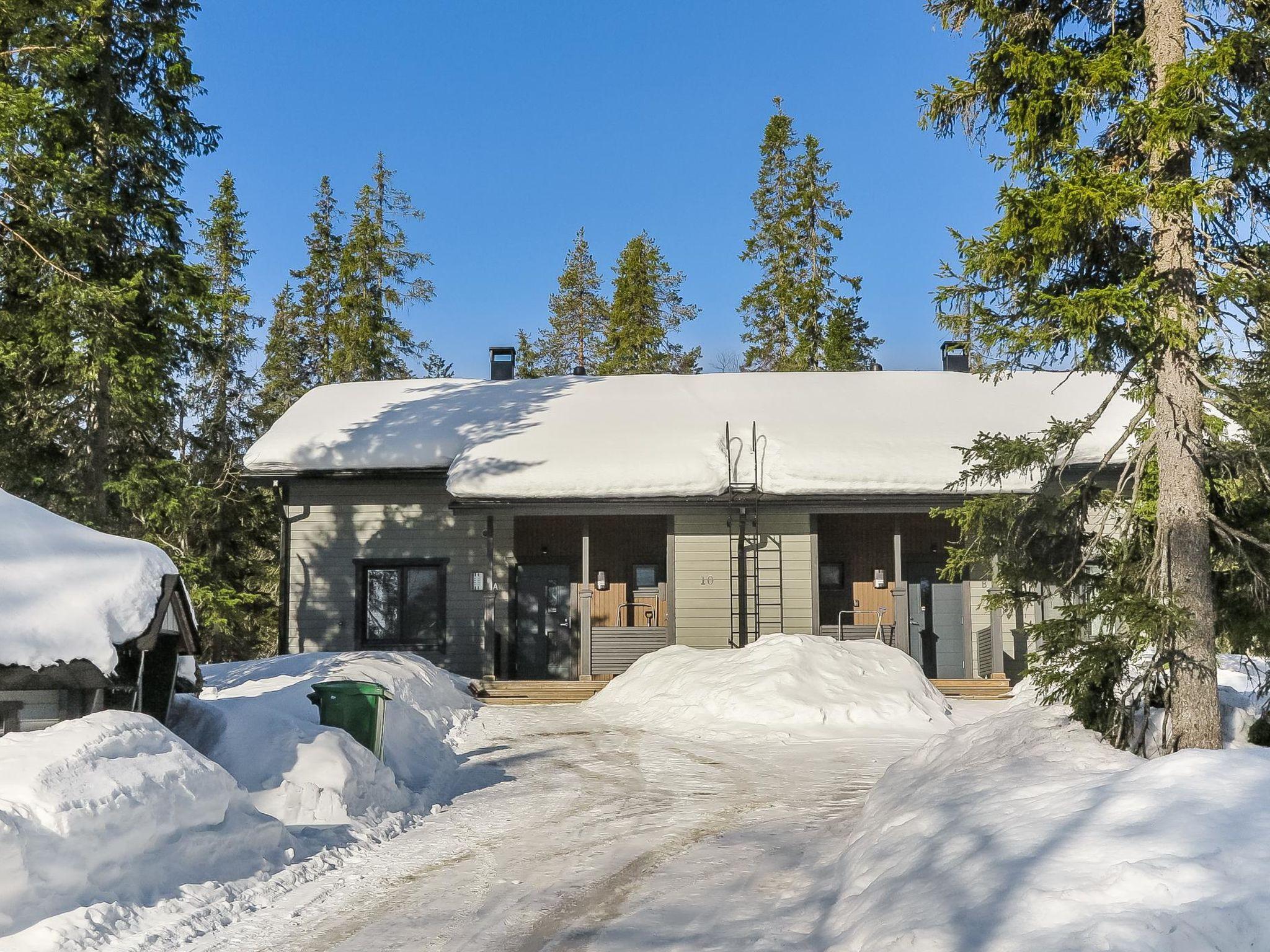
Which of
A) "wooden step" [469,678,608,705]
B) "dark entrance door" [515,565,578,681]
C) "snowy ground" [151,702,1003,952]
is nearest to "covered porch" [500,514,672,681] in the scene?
"dark entrance door" [515,565,578,681]

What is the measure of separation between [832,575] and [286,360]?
22096 millimetres

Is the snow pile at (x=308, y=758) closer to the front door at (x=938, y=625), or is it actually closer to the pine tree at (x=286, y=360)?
the front door at (x=938, y=625)

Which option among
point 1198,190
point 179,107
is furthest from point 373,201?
point 1198,190

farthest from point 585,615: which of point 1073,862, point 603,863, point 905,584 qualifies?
point 1073,862

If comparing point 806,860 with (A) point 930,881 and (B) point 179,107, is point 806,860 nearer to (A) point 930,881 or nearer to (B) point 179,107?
(A) point 930,881

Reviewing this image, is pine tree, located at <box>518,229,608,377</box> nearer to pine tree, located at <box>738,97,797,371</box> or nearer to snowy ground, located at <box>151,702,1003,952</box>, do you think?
pine tree, located at <box>738,97,797,371</box>

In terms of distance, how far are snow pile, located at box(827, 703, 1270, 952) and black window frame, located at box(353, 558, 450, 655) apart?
14.7 m

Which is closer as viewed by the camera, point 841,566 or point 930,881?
point 930,881

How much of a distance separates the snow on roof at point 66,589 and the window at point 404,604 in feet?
41.3

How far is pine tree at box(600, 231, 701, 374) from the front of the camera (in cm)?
4169

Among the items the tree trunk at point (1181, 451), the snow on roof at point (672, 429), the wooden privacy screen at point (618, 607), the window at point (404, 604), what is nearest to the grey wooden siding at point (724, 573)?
the snow on roof at point (672, 429)

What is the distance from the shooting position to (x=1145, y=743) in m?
7.75

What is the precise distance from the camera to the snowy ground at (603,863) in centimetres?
590

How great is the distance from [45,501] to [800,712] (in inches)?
503
